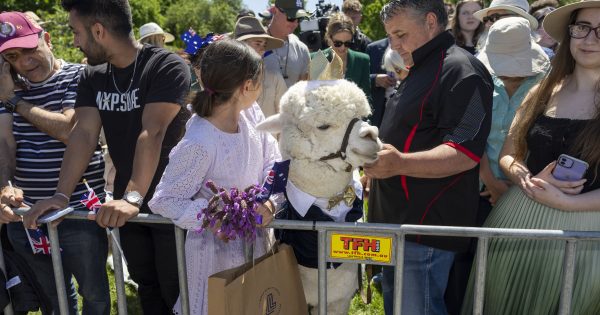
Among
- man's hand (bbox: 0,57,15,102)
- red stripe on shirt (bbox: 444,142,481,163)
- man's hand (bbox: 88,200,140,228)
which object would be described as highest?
man's hand (bbox: 0,57,15,102)

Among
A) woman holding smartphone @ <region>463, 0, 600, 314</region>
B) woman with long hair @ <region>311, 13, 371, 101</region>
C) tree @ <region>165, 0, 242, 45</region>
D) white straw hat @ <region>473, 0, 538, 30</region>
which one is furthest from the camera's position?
tree @ <region>165, 0, 242, 45</region>

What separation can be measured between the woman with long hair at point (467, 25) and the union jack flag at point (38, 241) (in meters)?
4.05

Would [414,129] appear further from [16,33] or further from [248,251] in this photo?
[16,33]

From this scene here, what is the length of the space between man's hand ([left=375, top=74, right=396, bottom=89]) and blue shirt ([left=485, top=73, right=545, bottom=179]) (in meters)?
2.83

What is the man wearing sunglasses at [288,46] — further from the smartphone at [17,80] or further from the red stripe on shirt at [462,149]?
the red stripe on shirt at [462,149]

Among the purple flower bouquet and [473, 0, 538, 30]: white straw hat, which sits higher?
[473, 0, 538, 30]: white straw hat

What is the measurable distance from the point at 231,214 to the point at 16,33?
180 centimetres

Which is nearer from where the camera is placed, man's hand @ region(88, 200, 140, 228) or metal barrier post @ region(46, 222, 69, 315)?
man's hand @ region(88, 200, 140, 228)

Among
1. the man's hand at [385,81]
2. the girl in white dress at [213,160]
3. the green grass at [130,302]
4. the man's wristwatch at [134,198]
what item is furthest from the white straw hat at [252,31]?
the man's wristwatch at [134,198]

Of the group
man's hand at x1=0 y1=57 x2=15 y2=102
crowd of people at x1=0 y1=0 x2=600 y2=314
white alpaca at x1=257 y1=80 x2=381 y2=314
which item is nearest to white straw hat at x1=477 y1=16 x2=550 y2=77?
crowd of people at x1=0 y1=0 x2=600 y2=314

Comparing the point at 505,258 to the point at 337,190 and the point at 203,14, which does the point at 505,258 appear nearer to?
the point at 337,190

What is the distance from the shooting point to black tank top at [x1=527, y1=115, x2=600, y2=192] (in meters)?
2.21

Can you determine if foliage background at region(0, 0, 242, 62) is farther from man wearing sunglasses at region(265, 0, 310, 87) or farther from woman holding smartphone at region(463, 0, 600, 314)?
woman holding smartphone at region(463, 0, 600, 314)

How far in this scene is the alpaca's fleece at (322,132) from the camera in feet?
6.87
